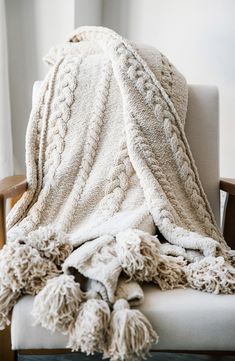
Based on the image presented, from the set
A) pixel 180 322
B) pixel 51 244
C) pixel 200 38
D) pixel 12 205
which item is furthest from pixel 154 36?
pixel 180 322

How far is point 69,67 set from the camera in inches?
51.9

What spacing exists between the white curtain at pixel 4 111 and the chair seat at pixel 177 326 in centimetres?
82

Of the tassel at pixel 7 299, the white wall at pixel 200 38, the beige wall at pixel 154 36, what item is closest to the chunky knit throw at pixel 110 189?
the tassel at pixel 7 299

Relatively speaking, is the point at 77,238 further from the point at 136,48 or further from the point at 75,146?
Result: the point at 136,48

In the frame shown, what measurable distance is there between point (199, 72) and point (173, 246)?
950 mm

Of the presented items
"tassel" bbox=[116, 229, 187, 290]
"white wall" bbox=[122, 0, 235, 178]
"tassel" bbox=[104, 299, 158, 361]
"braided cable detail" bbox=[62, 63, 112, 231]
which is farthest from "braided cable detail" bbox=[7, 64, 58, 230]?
"white wall" bbox=[122, 0, 235, 178]

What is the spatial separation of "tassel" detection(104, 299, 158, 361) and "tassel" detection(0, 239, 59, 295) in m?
0.16

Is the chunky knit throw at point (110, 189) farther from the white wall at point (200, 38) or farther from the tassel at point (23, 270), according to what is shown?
the white wall at point (200, 38)

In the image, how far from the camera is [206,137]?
1.33m

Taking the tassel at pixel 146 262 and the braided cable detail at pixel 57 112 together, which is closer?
the tassel at pixel 146 262

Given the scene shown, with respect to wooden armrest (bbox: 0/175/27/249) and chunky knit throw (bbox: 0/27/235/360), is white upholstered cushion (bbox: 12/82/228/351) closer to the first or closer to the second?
chunky knit throw (bbox: 0/27/235/360)

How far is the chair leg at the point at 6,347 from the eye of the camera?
1033mm

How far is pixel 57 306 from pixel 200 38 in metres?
1.31

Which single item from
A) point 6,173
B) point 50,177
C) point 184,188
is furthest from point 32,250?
point 6,173
